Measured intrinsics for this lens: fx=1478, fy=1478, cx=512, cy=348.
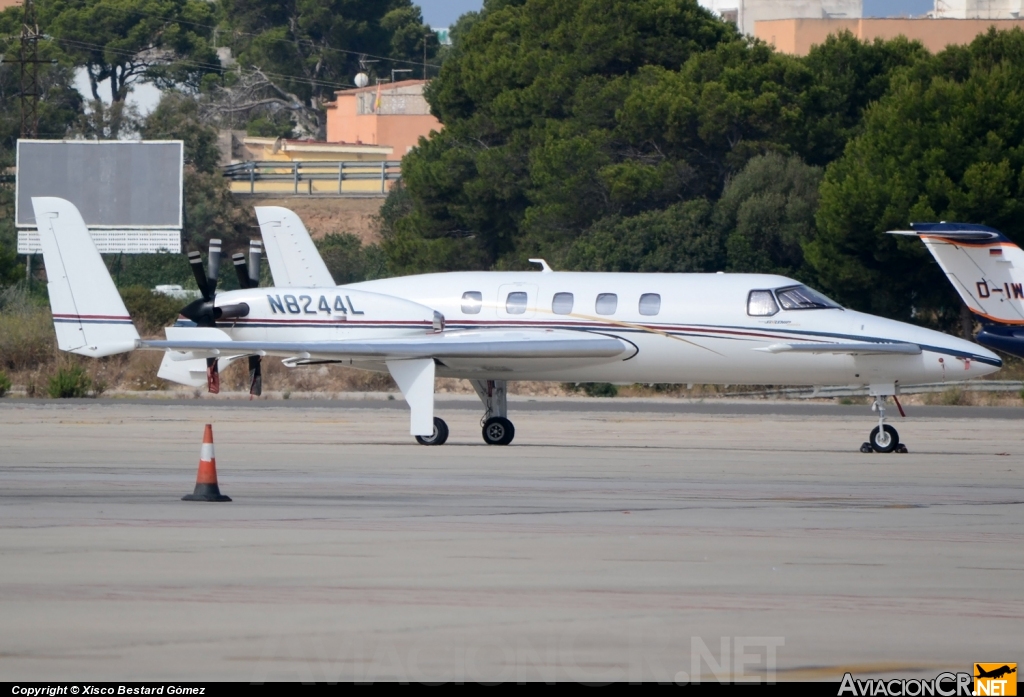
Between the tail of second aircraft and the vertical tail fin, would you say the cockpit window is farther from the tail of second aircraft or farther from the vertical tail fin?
the vertical tail fin

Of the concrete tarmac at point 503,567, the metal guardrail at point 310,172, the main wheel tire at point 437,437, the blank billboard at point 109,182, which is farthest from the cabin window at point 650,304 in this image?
the metal guardrail at point 310,172

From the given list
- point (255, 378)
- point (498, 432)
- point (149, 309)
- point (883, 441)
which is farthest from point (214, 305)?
point (149, 309)

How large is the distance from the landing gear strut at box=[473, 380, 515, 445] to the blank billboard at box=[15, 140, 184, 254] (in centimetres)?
3814

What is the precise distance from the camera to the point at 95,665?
693cm

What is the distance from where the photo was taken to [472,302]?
2261cm

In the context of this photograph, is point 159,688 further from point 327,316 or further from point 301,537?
point 327,316

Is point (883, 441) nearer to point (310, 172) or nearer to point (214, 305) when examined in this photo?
point (214, 305)

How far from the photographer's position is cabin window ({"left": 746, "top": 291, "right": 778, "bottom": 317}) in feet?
71.9

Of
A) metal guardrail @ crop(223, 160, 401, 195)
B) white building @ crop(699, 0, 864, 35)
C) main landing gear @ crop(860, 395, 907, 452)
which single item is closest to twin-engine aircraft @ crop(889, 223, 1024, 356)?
main landing gear @ crop(860, 395, 907, 452)

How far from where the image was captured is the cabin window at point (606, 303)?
2226 centimetres

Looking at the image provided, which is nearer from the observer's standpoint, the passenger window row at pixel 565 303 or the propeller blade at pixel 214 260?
the passenger window row at pixel 565 303

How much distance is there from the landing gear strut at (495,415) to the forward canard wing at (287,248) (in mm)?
5540

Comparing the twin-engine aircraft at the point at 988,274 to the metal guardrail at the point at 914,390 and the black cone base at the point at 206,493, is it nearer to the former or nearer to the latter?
the metal guardrail at the point at 914,390

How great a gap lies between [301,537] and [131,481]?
491 centimetres
